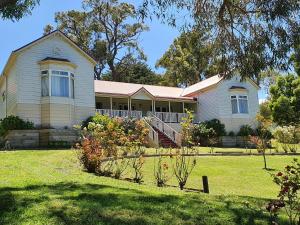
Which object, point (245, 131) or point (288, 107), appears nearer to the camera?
point (245, 131)

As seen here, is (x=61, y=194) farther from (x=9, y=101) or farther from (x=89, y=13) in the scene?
(x=89, y=13)

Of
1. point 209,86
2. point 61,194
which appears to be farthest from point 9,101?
point 61,194

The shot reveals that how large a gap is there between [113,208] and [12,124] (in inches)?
786

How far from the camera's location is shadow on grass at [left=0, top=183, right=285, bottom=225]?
7.00 m

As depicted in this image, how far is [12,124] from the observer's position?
2595 cm

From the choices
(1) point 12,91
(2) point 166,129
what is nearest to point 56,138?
(1) point 12,91

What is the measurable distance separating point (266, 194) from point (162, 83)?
4877 cm

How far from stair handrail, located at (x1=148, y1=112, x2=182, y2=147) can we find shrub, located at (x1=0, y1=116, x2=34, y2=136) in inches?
416

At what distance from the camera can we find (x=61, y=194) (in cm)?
876

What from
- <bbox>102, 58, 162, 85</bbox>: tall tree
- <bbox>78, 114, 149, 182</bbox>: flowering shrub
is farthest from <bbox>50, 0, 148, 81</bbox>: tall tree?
<bbox>78, 114, 149, 182</bbox>: flowering shrub

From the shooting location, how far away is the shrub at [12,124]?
84.9 feet

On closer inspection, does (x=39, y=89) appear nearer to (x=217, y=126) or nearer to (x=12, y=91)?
(x=12, y=91)

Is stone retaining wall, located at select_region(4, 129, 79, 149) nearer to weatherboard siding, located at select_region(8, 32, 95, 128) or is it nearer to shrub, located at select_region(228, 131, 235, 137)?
weatherboard siding, located at select_region(8, 32, 95, 128)

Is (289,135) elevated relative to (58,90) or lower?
lower
